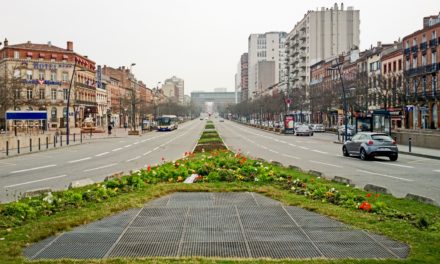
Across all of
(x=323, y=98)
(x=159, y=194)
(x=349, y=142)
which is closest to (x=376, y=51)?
(x=323, y=98)

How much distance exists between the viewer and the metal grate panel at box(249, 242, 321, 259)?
6605 millimetres

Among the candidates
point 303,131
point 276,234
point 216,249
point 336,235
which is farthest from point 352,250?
point 303,131

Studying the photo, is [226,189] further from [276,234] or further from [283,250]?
[283,250]

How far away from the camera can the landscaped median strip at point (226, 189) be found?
7.47m

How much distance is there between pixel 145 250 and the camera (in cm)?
687

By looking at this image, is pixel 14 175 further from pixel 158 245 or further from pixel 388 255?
pixel 388 255

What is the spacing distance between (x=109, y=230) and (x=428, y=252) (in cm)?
498

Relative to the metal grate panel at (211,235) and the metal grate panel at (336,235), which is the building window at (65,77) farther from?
the metal grate panel at (336,235)

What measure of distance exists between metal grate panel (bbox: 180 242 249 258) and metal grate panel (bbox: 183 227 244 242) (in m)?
0.24

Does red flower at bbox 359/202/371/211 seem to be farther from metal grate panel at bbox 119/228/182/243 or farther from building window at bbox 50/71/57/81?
building window at bbox 50/71/57/81

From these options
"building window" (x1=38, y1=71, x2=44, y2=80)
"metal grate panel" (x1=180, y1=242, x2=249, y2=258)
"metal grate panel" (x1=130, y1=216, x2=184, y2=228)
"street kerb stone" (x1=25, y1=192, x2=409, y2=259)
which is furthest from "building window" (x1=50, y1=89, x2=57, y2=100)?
"metal grate panel" (x1=180, y1=242, x2=249, y2=258)

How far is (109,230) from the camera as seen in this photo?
320 inches

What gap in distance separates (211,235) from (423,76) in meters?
61.8

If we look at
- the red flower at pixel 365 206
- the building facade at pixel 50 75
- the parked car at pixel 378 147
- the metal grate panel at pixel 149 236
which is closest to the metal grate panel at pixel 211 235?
the metal grate panel at pixel 149 236
